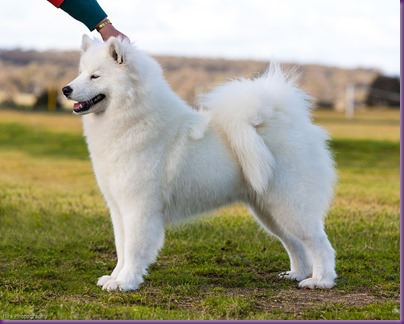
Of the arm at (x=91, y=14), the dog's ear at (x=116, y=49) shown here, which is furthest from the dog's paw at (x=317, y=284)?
the arm at (x=91, y=14)

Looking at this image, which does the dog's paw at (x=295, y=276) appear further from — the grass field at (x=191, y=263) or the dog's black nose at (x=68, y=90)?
the dog's black nose at (x=68, y=90)

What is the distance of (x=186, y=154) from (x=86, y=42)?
3.76 feet

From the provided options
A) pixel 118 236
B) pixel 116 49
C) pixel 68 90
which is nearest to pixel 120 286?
pixel 118 236

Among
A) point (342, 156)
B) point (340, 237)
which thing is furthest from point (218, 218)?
point (342, 156)

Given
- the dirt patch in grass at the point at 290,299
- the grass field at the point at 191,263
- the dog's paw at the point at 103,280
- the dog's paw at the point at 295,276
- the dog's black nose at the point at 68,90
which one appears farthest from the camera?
the dog's paw at the point at 295,276

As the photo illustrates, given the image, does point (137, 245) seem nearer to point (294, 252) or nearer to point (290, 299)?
point (290, 299)

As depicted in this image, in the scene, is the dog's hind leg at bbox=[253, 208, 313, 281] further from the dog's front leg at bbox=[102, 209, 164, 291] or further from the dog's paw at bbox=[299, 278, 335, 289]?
the dog's front leg at bbox=[102, 209, 164, 291]

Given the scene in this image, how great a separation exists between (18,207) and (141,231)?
15.3 ft

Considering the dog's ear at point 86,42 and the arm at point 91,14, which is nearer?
the dog's ear at point 86,42

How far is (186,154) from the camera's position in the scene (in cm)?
524

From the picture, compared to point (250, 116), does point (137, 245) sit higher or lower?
lower

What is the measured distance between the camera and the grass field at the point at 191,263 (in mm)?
4727

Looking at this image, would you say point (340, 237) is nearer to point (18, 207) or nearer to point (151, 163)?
point (151, 163)

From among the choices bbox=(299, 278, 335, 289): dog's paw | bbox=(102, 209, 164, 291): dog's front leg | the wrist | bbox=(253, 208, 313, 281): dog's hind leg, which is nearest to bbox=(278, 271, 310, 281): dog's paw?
bbox=(253, 208, 313, 281): dog's hind leg
